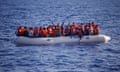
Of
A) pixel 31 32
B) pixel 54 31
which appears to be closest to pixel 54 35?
pixel 54 31

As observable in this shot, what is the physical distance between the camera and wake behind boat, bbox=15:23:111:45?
45875mm

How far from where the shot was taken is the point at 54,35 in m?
46.1

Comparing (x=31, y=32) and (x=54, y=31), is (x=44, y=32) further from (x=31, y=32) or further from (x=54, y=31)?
(x=31, y=32)

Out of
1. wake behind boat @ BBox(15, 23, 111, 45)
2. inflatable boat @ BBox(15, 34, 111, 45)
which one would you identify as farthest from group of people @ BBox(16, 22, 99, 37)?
inflatable boat @ BBox(15, 34, 111, 45)

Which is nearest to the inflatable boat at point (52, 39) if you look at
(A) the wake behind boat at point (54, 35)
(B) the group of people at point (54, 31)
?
(A) the wake behind boat at point (54, 35)

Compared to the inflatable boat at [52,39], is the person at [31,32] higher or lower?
higher

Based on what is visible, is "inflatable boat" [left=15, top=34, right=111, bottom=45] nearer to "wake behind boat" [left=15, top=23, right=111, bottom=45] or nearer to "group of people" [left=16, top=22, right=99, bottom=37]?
"wake behind boat" [left=15, top=23, right=111, bottom=45]

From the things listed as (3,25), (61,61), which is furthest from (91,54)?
(3,25)

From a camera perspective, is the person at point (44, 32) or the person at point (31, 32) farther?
the person at point (44, 32)

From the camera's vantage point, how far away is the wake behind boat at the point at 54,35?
45875mm

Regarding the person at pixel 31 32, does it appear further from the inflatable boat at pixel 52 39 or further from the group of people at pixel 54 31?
the inflatable boat at pixel 52 39

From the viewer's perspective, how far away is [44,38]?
4591 cm

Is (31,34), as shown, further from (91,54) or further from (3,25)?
(3,25)

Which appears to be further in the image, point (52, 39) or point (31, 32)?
point (52, 39)
